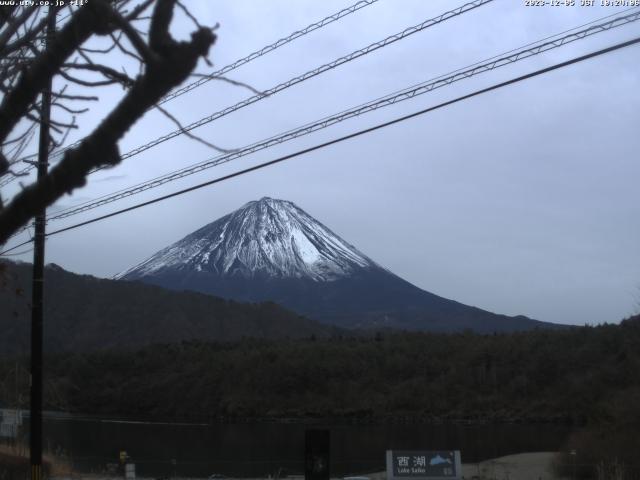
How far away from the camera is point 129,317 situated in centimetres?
10831

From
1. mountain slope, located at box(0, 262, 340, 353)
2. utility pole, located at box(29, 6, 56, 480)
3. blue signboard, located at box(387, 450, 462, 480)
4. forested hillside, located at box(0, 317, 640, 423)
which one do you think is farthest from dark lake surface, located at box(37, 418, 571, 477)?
mountain slope, located at box(0, 262, 340, 353)

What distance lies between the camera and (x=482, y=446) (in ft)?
159

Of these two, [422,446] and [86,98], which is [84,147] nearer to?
[86,98]

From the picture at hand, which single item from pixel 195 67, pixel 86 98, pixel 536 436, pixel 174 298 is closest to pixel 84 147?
pixel 195 67

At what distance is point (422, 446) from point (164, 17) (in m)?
43.2

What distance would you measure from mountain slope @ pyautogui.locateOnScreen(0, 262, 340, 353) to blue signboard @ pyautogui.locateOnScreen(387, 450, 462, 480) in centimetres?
8204

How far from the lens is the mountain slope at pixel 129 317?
102m

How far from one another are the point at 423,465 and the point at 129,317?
303 feet

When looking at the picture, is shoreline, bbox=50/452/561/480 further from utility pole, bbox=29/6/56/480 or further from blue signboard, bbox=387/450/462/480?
utility pole, bbox=29/6/56/480

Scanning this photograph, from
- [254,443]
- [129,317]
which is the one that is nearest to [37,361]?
[254,443]

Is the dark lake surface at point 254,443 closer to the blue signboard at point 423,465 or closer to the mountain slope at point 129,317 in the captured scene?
the blue signboard at point 423,465

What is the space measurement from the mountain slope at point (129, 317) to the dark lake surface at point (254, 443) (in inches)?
1489

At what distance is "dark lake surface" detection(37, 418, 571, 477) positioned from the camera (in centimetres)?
3469

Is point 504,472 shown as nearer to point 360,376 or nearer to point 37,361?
point 37,361
